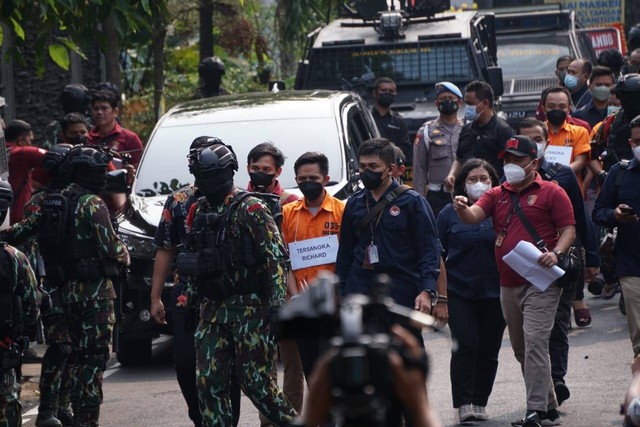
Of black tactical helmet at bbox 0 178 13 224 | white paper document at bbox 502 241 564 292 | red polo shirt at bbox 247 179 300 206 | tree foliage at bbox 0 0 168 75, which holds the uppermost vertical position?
tree foliage at bbox 0 0 168 75

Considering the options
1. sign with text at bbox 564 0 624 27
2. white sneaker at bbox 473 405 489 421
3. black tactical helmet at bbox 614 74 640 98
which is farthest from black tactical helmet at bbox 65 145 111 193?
sign with text at bbox 564 0 624 27

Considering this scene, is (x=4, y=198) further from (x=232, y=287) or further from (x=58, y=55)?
(x=58, y=55)

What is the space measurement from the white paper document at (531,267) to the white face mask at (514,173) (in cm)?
41

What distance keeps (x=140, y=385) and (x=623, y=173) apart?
165 inches

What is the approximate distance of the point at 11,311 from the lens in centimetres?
760

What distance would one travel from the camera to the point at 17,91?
19.2 meters

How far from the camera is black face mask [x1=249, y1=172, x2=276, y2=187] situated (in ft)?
29.7

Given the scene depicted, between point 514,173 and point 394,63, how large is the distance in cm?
853

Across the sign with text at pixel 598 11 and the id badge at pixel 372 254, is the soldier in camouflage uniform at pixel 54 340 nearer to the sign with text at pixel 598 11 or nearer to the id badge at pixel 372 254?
the id badge at pixel 372 254

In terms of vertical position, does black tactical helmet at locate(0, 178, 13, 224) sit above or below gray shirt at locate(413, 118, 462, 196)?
above

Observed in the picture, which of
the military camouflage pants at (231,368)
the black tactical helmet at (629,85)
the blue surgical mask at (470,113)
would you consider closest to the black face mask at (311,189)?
the military camouflage pants at (231,368)

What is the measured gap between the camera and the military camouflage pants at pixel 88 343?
29.2ft

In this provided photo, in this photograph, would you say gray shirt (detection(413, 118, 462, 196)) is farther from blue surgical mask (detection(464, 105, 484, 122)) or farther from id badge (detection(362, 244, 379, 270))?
id badge (detection(362, 244, 379, 270))

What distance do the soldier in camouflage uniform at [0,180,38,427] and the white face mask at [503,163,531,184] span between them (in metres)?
2.95
